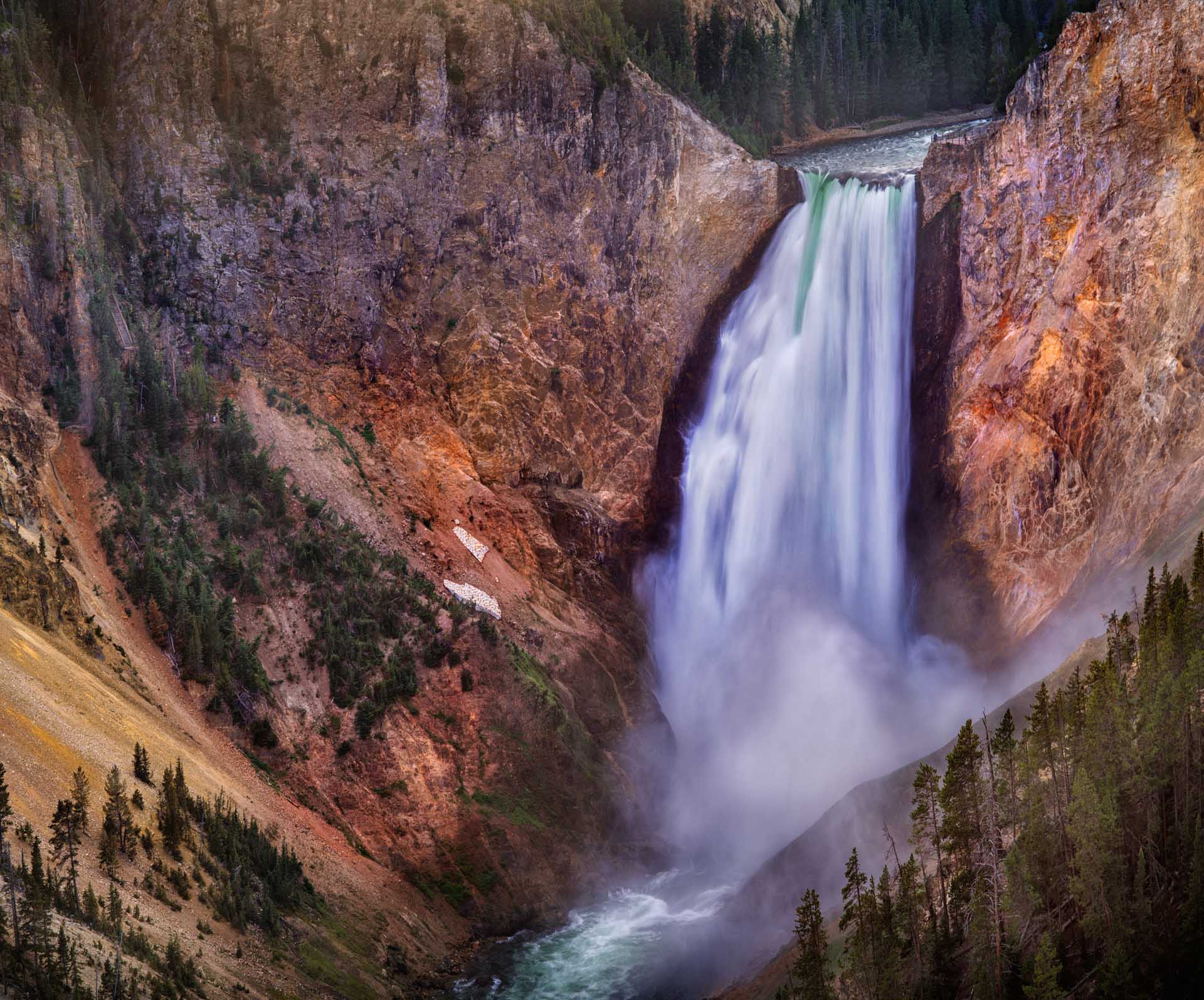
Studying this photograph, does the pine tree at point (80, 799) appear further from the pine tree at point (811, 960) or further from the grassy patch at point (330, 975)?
the pine tree at point (811, 960)

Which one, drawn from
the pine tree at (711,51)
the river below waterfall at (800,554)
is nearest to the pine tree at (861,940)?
the river below waterfall at (800,554)

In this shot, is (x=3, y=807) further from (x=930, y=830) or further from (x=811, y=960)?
(x=930, y=830)

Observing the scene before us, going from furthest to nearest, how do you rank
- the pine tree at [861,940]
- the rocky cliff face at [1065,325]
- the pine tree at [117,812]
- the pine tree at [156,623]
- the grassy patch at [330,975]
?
the rocky cliff face at [1065,325] < the pine tree at [156,623] < the grassy patch at [330,975] < the pine tree at [861,940] < the pine tree at [117,812]

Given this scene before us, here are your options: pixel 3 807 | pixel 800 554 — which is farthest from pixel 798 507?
pixel 3 807

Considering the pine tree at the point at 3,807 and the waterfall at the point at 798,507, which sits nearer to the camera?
the pine tree at the point at 3,807

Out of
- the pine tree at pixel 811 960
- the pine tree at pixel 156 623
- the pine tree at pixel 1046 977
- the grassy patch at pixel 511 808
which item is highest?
the pine tree at pixel 156 623

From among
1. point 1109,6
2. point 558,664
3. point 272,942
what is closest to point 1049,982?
point 272,942

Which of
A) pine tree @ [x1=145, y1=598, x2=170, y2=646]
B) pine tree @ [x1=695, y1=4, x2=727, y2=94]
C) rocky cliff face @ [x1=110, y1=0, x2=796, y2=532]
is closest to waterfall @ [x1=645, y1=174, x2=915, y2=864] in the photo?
rocky cliff face @ [x1=110, y1=0, x2=796, y2=532]
